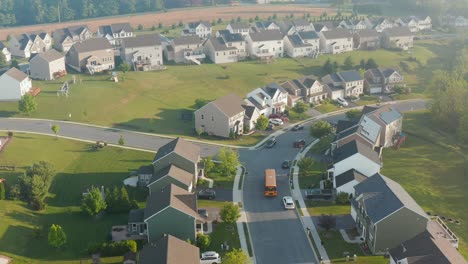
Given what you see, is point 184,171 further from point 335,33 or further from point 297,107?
point 335,33

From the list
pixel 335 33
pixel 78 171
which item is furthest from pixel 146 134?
pixel 335 33

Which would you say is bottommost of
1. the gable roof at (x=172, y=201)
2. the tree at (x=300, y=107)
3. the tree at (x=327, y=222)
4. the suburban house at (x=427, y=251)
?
the tree at (x=327, y=222)

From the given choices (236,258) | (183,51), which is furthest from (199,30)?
(236,258)

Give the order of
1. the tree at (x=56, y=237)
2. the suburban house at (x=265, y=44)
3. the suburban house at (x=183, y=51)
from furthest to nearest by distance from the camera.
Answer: the suburban house at (x=265, y=44) → the suburban house at (x=183, y=51) → the tree at (x=56, y=237)

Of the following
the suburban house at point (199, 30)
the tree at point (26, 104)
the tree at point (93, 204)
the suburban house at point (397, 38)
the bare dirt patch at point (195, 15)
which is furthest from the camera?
the bare dirt patch at point (195, 15)

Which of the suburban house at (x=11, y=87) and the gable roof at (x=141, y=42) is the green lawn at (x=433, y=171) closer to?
the gable roof at (x=141, y=42)

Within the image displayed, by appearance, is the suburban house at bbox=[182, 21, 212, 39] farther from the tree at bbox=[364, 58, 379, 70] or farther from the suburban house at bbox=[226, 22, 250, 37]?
the tree at bbox=[364, 58, 379, 70]

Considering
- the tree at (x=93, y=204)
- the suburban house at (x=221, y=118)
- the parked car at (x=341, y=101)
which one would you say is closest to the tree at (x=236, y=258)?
the tree at (x=93, y=204)
